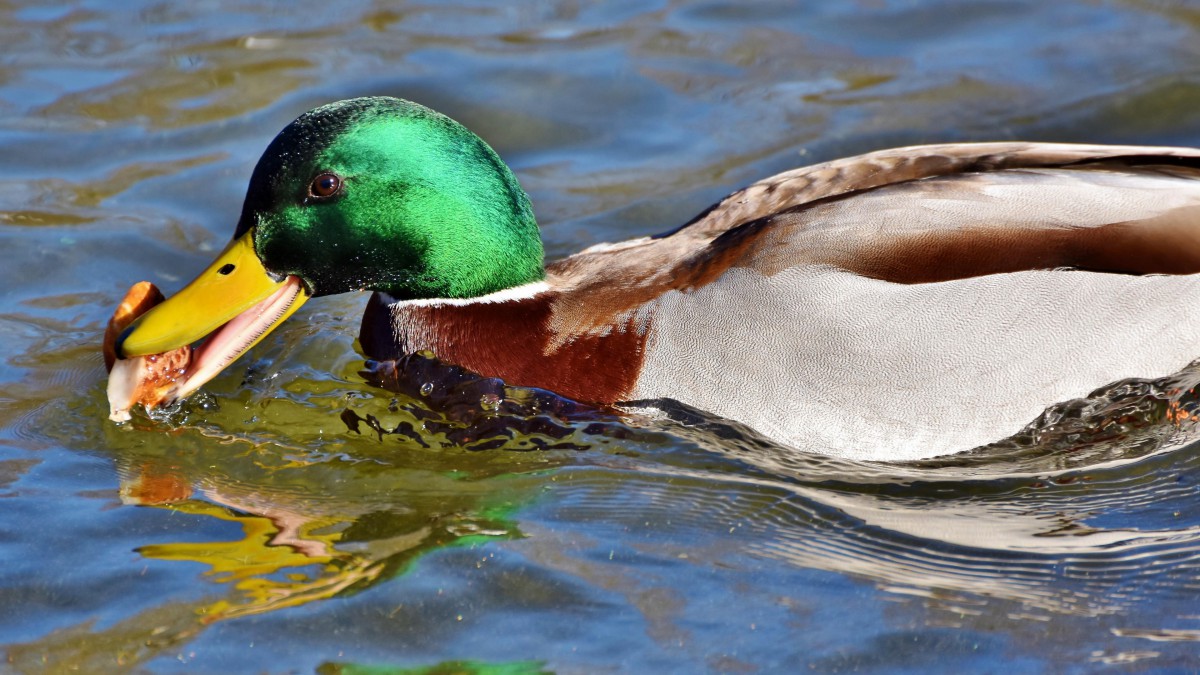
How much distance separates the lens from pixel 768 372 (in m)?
4.80

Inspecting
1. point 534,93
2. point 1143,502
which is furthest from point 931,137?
point 1143,502

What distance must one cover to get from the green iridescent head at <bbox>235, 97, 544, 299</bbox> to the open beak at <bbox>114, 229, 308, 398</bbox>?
0.06m

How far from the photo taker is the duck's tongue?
16.4 ft

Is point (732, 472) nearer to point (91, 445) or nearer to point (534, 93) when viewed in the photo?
point (91, 445)

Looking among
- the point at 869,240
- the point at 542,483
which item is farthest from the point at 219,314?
the point at 869,240

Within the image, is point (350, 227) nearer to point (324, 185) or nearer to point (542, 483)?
point (324, 185)

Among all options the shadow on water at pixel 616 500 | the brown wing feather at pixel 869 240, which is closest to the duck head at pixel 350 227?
the brown wing feather at pixel 869 240

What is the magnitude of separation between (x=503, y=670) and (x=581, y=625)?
29 centimetres

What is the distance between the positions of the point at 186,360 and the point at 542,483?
1316 millimetres

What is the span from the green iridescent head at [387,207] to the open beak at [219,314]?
0.06 meters

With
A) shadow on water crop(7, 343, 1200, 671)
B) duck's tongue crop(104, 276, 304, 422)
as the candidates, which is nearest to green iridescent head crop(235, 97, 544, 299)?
duck's tongue crop(104, 276, 304, 422)

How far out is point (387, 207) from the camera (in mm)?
4996

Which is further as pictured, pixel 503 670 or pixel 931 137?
pixel 931 137

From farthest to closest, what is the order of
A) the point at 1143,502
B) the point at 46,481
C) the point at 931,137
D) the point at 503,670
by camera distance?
the point at 931,137 → the point at 46,481 → the point at 1143,502 → the point at 503,670
